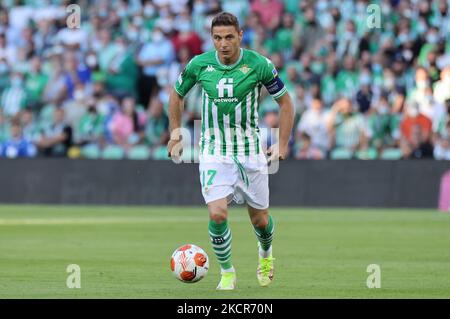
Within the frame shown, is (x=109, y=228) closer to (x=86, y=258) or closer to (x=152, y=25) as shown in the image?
(x=86, y=258)

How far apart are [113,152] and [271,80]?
623 inches

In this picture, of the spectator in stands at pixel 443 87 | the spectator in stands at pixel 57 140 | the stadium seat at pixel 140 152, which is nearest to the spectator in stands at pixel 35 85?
the spectator in stands at pixel 57 140

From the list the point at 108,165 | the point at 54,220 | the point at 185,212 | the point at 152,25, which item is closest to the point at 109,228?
the point at 54,220

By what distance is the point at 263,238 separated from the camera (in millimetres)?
12750

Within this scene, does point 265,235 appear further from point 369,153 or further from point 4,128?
point 4,128

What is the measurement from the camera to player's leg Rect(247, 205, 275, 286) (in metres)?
12.6

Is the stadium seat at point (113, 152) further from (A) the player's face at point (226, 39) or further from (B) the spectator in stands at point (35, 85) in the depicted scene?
(A) the player's face at point (226, 39)

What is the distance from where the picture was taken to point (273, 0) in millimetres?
29469

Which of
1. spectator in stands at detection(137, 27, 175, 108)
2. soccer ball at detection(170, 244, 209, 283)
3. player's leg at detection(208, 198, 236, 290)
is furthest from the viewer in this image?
spectator in stands at detection(137, 27, 175, 108)

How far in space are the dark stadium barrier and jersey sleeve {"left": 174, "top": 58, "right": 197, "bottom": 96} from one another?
45.5 ft

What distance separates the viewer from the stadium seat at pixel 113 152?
2788 cm

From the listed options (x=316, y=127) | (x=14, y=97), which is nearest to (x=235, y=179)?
(x=316, y=127)
